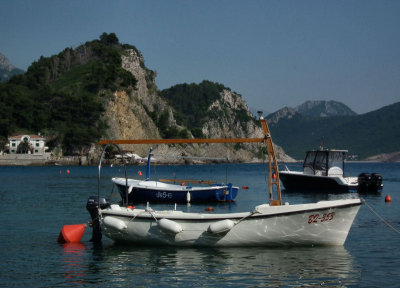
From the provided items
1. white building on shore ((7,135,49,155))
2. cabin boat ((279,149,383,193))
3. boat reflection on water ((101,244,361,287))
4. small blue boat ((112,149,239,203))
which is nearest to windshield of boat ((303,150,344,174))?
cabin boat ((279,149,383,193))

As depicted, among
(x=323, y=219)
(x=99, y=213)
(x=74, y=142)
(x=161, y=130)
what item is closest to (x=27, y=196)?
(x=99, y=213)

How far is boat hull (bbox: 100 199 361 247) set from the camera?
1844 centimetres

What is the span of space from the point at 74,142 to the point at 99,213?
5377 inches

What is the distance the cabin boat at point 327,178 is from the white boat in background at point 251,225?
30.4 m

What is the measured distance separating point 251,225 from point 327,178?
104 ft

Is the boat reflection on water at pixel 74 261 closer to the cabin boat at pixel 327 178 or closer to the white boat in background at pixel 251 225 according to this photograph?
the white boat in background at pixel 251 225

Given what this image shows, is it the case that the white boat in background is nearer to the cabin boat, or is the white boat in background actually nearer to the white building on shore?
the cabin boat

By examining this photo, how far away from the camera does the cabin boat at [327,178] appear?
48656mm

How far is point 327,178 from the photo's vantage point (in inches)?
1927

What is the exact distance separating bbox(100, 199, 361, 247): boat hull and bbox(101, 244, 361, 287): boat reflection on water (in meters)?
0.30

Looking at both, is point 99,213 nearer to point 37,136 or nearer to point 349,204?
point 349,204

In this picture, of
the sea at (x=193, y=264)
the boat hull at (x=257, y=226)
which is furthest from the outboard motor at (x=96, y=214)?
the boat hull at (x=257, y=226)

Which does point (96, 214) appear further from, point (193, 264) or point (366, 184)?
point (366, 184)

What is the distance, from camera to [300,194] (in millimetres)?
48562
